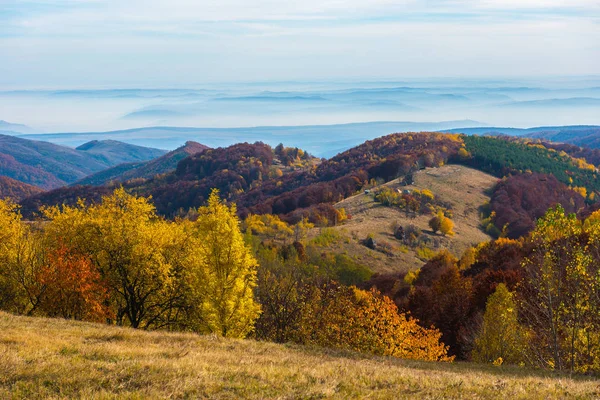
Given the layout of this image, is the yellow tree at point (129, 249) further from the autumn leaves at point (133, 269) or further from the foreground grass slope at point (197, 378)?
the foreground grass slope at point (197, 378)

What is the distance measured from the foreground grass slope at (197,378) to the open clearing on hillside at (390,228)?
10900 cm

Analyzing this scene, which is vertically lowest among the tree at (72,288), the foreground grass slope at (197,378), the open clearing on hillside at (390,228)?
the open clearing on hillside at (390,228)

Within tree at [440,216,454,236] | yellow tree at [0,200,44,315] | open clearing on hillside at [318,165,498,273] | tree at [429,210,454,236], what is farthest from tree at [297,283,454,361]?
tree at [440,216,454,236]

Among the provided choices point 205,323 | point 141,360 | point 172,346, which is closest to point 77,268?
point 205,323

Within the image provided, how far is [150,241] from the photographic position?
39344 millimetres

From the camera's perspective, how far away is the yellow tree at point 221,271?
36406mm

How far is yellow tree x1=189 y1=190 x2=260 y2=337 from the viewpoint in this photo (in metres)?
36.4

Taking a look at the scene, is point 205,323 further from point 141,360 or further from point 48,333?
point 141,360

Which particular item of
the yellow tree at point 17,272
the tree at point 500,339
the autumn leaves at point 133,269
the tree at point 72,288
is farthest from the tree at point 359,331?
the yellow tree at point 17,272

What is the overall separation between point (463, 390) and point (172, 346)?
46.5ft

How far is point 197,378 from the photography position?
56.0 feet

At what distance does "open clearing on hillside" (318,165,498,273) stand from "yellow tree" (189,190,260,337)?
9418 centimetres

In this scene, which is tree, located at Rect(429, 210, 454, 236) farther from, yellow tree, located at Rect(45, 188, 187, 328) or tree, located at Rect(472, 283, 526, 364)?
yellow tree, located at Rect(45, 188, 187, 328)

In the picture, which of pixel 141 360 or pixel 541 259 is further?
pixel 541 259
